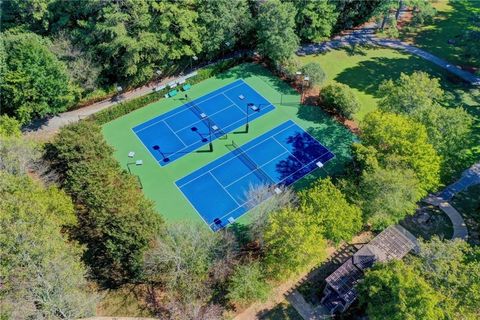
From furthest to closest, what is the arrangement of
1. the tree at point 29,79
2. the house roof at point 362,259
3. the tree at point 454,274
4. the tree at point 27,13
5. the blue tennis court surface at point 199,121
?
the tree at point 27,13
the blue tennis court surface at point 199,121
the tree at point 29,79
the house roof at point 362,259
the tree at point 454,274

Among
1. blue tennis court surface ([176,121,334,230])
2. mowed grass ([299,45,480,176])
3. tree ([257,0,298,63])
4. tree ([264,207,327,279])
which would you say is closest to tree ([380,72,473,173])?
mowed grass ([299,45,480,176])

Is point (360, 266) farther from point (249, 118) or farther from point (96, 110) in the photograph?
point (96, 110)

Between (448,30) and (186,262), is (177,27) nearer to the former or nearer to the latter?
(186,262)

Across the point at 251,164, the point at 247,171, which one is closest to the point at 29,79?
the point at 247,171

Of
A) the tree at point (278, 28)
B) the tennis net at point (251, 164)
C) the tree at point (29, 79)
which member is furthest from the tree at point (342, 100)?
the tree at point (29, 79)

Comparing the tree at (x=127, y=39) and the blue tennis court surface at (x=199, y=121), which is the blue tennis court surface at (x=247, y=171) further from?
the tree at (x=127, y=39)

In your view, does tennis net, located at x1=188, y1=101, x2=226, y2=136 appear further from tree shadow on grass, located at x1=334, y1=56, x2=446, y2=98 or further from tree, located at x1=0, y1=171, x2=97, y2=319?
tree, located at x1=0, y1=171, x2=97, y2=319
